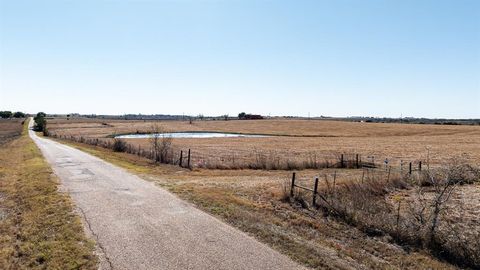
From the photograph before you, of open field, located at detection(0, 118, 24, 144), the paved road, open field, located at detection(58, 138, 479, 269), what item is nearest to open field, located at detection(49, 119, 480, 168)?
open field, located at detection(0, 118, 24, 144)

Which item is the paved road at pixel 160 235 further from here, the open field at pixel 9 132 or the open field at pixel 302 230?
the open field at pixel 9 132

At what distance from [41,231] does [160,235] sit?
3.39 m

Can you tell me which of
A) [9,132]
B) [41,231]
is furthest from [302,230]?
[9,132]

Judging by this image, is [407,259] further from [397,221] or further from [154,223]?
[154,223]

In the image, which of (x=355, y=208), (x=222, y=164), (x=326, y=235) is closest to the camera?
(x=326, y=235)

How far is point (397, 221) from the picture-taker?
12.3m

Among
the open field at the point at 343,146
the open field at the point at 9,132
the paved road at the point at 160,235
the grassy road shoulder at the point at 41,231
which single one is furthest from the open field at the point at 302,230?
the open field at the point at 9,132

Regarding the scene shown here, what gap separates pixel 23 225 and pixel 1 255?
8.59 feet

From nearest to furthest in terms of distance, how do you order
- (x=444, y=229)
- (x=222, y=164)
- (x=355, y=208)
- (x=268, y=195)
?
(x=444, y=229) < (x=355, y=208) < (x=268, y=195) < (x=222, y=164)

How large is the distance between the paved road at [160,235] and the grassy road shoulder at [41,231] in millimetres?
428

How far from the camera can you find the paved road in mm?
8672

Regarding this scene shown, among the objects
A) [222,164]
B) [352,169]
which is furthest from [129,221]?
[352,169]

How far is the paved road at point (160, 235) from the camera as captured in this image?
867 centimetres

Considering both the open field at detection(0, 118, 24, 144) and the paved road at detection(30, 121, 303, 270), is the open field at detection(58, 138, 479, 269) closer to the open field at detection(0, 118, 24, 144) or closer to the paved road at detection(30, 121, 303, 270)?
the paved road at detection(30, 121, 303, 270)
